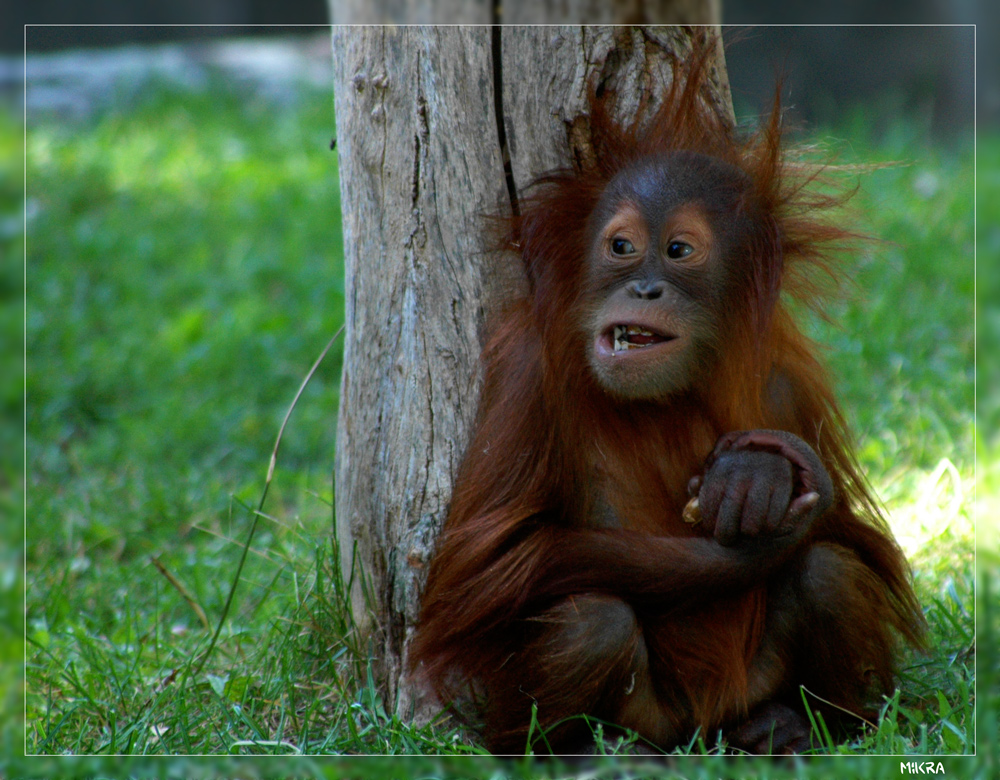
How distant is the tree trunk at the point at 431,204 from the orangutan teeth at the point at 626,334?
382mm

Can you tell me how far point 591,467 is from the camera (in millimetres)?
2592

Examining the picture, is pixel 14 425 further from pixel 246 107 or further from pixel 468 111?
pixel 246 107

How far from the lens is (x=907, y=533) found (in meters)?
3.54

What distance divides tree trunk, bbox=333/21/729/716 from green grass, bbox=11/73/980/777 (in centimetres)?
40

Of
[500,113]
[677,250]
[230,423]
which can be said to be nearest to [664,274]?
[677,250]

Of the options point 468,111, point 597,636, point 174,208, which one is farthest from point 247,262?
point 597,636

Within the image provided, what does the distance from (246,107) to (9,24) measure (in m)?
3.91

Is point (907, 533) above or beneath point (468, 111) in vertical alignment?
beneath

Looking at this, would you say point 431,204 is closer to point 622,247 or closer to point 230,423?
point 622,247

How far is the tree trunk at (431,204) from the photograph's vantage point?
8.75 feet

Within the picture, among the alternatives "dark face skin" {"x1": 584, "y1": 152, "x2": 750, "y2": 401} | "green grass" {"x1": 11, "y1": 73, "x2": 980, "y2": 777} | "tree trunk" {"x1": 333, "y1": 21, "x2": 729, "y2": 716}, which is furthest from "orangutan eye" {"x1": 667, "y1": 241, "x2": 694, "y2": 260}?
"green grass" {"x1": 11, "y1": 73, "x2": 980, "y2": 777}

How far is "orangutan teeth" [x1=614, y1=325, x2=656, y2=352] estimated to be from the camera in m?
2.43

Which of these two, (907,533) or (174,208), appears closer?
(907,533)

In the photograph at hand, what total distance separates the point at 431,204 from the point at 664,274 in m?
0.66
